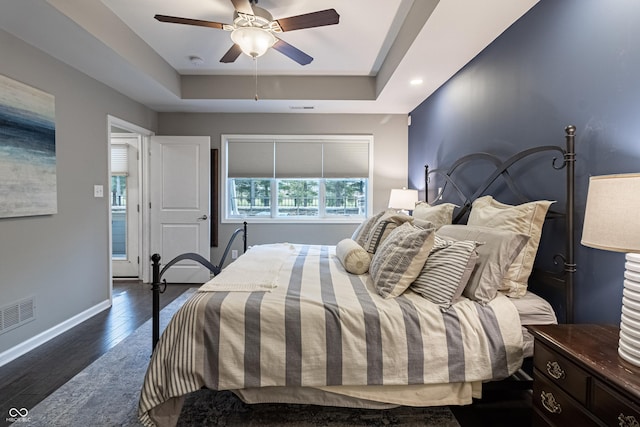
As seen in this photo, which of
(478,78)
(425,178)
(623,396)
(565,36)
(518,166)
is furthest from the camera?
(425,178)

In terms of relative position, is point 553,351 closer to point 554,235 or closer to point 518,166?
point 554,235

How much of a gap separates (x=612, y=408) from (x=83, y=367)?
2.98 meters

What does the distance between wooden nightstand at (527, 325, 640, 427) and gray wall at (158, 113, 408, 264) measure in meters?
3.42

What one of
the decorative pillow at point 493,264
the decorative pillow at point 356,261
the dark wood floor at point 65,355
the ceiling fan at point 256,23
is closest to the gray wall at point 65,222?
the dark wood floor at point 65,355

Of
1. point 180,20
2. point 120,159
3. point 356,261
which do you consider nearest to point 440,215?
point 356,261

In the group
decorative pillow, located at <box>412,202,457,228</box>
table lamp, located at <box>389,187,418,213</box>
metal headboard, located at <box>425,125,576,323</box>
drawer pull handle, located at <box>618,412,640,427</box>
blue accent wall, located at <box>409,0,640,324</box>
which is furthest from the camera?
table lamp, located at <box>389,187,418,213</box>

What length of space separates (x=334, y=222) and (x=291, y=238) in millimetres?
690

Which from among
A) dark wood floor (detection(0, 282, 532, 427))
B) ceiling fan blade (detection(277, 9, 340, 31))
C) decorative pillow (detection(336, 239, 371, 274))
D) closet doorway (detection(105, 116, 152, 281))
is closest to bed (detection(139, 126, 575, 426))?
dark wood floor (detection(0, 282, 532, 427))

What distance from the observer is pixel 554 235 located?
1.88 m

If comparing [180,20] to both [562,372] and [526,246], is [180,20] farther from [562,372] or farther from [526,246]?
[562,372]

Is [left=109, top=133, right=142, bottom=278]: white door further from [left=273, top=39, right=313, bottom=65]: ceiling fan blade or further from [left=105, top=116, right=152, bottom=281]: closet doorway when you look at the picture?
[left=273, top=39, right=313, bottom=65]: ceiling fan blade

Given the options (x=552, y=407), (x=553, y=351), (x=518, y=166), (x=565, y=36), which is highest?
(x=565, y=36)

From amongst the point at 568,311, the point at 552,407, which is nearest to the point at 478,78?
the point at 568,311

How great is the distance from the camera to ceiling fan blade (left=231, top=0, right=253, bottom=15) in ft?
6.53
